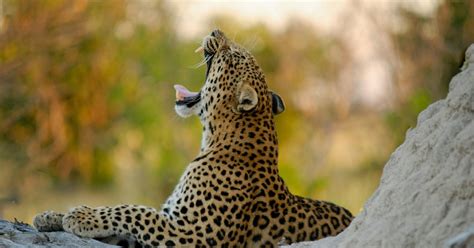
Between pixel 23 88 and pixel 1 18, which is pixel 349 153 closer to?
pixel 23 88

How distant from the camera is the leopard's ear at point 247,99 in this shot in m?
8.25

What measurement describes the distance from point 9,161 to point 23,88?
1.63m

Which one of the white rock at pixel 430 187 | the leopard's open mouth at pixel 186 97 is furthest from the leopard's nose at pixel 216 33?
the white rock at pixel 430 187

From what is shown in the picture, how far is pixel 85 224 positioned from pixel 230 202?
3.43ft

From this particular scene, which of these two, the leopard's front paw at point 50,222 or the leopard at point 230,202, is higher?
the leopard at point 230,202

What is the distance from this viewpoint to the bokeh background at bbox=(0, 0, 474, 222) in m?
22.5

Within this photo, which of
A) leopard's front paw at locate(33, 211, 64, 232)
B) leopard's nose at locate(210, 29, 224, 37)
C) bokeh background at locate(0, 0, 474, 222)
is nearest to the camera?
leopard's front paw at locate(33, 211, 64, 232)

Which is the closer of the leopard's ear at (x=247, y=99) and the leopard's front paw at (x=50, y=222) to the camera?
the leopard's front paw at (x=50, y=222)

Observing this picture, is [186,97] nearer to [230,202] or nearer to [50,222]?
[230,202]

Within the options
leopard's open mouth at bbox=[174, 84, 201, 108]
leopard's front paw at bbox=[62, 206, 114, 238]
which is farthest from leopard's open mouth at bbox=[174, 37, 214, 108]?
leopard's front paw at bbox=[62, 206, 114, 238]

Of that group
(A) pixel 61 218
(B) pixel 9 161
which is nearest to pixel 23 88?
(B) pixel 9 161

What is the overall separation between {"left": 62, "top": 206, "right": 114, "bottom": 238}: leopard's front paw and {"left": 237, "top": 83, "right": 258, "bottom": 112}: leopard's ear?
143cm

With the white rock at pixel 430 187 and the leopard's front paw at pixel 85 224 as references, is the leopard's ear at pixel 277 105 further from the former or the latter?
the white rock at pixel 430 187

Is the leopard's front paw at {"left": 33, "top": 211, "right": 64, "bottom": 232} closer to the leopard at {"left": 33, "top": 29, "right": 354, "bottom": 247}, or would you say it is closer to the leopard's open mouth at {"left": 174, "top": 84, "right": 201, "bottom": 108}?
the leopard at {"left": 33, "top": 29, "right": 354, "bottom": 247}
